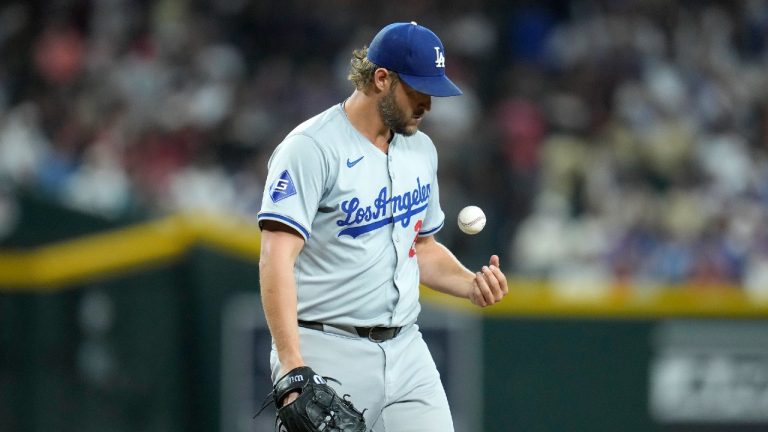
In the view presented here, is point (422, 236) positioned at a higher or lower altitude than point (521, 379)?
higher

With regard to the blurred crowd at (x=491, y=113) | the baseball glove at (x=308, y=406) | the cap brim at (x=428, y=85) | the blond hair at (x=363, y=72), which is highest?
the blurred crowd at (x=491, y=113)

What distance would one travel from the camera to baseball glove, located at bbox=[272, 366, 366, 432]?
388 centimetres

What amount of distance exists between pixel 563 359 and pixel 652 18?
7.35 meters

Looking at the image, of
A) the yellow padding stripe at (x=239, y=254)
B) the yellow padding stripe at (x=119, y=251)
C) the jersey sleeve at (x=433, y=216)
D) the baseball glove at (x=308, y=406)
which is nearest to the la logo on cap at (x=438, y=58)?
the jersey sleeve at (x=433, y=216)

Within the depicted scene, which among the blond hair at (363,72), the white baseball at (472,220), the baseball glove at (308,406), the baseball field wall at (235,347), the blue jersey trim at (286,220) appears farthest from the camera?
the baseball field wall at (235,347)

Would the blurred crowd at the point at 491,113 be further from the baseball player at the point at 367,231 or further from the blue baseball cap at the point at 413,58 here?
the blue baseball cap at the point at 413,58

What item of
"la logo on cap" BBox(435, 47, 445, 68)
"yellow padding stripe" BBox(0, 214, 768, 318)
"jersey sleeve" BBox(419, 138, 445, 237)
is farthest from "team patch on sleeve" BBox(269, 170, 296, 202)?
"yellow padding stripe" BBox(0, 214, 768, 318)

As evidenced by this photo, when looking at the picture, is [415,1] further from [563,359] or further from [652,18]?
[563,359]

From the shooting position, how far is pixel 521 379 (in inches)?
321

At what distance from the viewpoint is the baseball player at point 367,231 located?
4082 millimetres

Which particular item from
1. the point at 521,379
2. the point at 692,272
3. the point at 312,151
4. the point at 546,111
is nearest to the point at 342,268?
the point at 312,151

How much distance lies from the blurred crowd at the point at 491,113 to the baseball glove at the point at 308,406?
20.8ft

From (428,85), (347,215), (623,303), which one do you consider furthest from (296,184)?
(623,303)

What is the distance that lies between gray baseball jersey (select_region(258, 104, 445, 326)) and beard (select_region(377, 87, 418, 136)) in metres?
0.11
